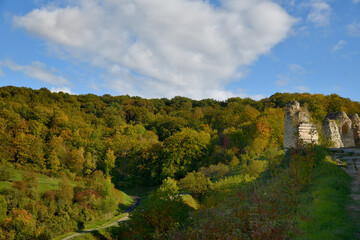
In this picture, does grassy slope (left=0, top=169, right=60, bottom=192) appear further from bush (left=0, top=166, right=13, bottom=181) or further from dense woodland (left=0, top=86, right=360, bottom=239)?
dense woodland (left=0, top=86, right=360, bottom=239)

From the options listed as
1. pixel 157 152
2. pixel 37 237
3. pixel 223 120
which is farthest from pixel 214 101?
pixel 37 237

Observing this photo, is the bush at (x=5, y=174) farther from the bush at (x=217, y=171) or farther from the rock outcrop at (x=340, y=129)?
the rock outcrop at (x=340, y=129)

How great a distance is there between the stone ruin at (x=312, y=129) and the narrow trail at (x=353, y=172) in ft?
3.94

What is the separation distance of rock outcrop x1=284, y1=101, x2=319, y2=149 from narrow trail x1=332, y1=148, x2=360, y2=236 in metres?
1.20

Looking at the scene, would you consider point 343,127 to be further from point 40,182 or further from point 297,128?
point 40,182

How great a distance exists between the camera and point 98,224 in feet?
100

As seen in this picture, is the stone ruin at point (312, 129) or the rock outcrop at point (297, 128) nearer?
the rock outcrop at point (297, 128)

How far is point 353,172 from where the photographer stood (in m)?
9.68

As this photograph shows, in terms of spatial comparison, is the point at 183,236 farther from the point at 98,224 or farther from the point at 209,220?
the point at 98,224

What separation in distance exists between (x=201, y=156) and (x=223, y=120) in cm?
1360

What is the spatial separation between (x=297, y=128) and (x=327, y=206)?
24.1 ft

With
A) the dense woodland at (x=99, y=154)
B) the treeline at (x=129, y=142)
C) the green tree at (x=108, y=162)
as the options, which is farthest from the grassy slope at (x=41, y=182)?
the green tree at (x=108, y=162)

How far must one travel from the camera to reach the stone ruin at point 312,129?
13461mm

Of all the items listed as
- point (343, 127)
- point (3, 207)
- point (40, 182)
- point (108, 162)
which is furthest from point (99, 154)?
point (343, 127)
